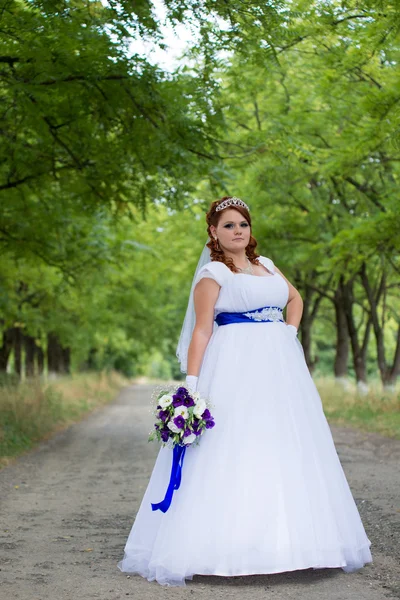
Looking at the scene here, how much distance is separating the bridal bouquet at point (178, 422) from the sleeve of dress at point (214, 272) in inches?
31.1

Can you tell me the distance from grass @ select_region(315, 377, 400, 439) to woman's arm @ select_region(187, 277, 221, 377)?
8866 millimetres

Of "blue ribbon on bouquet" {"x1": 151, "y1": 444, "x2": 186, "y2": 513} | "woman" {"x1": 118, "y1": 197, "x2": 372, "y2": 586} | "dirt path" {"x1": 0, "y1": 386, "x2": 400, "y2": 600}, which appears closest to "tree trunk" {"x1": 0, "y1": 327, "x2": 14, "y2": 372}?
"dirt path" {"x1": 0, "y1": 386, "x2": 400, "y2": 600}

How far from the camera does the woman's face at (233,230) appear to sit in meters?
5.49

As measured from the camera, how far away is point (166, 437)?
4.95 m

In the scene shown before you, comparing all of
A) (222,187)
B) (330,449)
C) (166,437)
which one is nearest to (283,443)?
(330,449)

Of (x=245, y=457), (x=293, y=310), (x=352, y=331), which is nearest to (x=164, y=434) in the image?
(x=245, y=457)

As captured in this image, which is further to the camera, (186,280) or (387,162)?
(186,280)

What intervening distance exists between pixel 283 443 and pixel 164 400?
79cm

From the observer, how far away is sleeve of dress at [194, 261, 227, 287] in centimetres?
529

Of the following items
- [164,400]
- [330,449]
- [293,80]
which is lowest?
[330,449]

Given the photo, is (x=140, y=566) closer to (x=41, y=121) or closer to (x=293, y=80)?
(x=41, y=121)

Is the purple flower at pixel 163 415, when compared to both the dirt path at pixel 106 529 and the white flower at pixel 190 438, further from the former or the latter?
the dirt path at pixel 106 529

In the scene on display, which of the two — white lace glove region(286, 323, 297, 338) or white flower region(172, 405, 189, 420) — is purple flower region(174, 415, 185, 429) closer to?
white flower region(172, 405, 189, 420)

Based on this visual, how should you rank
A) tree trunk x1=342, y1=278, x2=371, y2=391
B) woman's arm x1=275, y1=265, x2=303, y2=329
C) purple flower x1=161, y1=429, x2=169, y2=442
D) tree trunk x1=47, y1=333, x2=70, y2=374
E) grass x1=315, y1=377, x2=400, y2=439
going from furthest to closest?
tree trunk x1=47, y1=333, x2=70, y2=374, tree trunk x1=342, y1=278, x2=371, y2=391, grass x1=315, y1=377, x2=400, y2=439, woman's arm x1=275, y1=265, x2=303, y2=329, purple flower x1=161, y1=429, x2=169, y2=442
